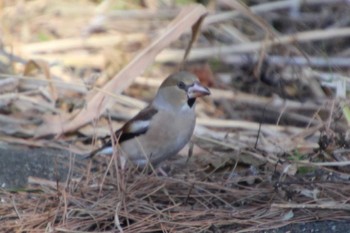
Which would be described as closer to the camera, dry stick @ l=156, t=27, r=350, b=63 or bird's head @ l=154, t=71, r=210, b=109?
bird's head @ l=154, t=71, r=210, b=109

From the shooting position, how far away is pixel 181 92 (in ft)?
18.0

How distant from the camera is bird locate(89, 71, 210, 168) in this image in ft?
17.5

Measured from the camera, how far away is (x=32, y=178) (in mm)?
5113

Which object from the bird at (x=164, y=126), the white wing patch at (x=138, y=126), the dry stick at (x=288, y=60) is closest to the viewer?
the bird at (x=164, y=126)

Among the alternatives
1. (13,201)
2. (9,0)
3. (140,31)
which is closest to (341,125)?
(13,201)

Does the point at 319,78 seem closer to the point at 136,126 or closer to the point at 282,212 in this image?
the point at 136,126

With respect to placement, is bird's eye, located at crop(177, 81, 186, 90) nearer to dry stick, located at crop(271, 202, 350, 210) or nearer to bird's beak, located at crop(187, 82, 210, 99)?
bird's beak, located at crop(187, 82, 210, 99)

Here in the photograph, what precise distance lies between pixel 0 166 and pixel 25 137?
828mm

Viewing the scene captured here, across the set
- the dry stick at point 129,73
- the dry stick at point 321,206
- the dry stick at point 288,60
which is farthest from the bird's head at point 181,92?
the dry stick at point 288,60

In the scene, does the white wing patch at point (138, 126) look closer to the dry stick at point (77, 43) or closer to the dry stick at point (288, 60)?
the dry stick at point (288, 60)

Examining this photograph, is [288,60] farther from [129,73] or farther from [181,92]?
[181,92]

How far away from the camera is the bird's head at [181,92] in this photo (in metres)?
5.45

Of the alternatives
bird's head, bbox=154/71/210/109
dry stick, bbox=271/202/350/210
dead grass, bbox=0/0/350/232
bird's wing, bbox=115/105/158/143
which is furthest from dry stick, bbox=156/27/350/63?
dry stick, bbox=271/202/350/210

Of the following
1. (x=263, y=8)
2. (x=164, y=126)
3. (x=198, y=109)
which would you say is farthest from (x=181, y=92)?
(x=263, y=8)
